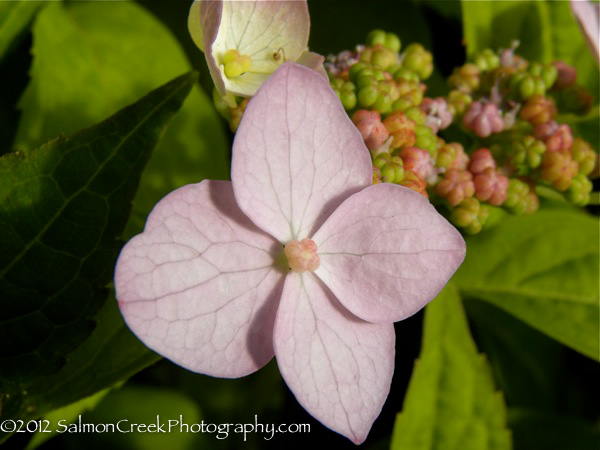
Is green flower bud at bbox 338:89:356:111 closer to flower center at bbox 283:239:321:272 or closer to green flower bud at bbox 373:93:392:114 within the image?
green flower bud at bbox 373:93:392:114

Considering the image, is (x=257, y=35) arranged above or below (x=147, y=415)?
above

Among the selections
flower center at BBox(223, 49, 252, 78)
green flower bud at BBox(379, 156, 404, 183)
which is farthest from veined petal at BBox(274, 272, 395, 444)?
flower center at BBox(223, 49, 252, 78)

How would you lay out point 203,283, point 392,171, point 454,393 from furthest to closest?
point 454,393
point 392,171
point 203,283

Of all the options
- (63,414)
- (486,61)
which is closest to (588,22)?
(486,61)

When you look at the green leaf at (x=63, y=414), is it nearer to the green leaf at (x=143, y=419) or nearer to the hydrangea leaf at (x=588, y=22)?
the green leaf at (x=143, y=419)

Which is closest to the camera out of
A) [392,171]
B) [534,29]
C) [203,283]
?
[203,283]

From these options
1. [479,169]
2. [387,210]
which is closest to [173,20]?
[479,169]

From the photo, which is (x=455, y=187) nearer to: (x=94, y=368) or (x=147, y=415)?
(x=94, y=368)

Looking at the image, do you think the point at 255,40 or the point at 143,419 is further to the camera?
the point at 143,419
